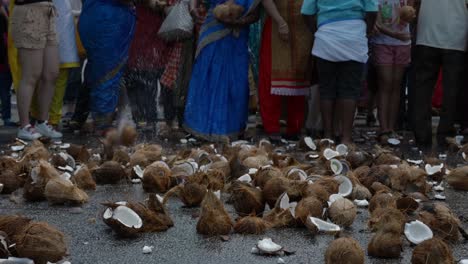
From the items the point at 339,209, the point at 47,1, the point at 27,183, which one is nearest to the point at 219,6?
the point at 47,1

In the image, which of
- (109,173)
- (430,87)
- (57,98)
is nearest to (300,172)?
(109,173)

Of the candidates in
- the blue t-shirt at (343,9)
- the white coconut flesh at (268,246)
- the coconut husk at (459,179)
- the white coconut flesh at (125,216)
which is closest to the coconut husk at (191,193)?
the white coconut flesh at (125,216)

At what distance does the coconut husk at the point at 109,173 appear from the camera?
5.02 metres

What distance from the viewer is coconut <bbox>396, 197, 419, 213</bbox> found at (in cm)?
399

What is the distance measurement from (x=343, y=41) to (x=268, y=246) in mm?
4094

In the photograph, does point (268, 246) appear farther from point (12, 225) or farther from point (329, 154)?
point (329, 154)

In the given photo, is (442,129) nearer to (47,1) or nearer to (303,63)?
(303,63)

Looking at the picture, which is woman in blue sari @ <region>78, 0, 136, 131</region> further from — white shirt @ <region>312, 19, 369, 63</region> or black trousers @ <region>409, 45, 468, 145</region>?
black trousers @ <region>409, 45, 468, 145</region>

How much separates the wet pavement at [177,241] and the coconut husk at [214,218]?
0.15ft

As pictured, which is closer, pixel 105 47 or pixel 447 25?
pixel 447 25

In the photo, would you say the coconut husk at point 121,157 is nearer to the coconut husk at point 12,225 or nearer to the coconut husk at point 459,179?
the coconut husk at point 459,179

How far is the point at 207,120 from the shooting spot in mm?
7965

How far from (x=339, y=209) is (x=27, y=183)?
1.71 m

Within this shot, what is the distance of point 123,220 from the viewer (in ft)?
11.9
